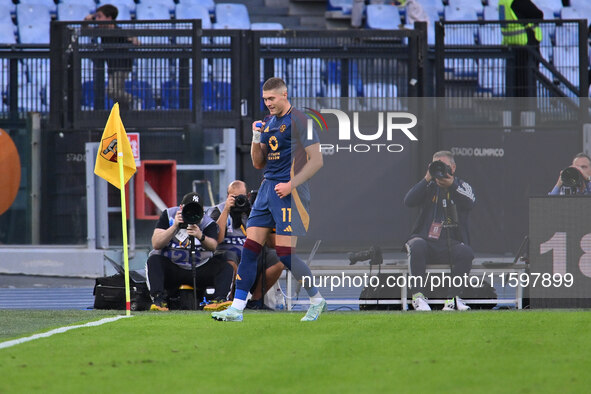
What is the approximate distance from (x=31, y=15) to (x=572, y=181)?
13437 mm

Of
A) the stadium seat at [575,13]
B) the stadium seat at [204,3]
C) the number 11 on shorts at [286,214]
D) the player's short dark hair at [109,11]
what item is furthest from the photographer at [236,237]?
the stadium seat at [575,13]

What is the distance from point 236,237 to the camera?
12523mm

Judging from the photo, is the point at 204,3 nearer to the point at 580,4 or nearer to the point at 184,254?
the point at 580,4

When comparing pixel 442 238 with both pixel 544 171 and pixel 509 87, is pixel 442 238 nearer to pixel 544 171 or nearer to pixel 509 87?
pixel 544 171

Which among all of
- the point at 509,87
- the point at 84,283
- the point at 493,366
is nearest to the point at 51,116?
the point at 84,283

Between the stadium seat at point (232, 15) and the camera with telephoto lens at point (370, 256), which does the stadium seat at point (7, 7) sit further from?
the camera with telephoto lens at point (370, 256)

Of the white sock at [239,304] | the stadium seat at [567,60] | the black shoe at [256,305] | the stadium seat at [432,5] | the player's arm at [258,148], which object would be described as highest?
the stadium seat at [432,5]

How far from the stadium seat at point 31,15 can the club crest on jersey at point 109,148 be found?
10788 mm

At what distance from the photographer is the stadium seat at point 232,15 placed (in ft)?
73.0

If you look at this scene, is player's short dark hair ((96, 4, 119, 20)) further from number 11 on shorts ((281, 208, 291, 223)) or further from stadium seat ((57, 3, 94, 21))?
number 11 on shorts ((281, 208, 291, 223))

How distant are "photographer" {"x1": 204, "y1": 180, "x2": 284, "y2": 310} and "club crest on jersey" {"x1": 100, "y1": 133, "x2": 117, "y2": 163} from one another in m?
1.47

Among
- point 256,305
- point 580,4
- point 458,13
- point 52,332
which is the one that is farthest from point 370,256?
point 580,4

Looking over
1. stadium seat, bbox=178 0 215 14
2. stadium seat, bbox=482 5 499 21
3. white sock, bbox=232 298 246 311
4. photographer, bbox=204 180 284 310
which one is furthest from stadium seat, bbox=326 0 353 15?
white sock, bbox=232 298 246 311

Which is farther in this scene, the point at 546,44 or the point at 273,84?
the point at 546,44
